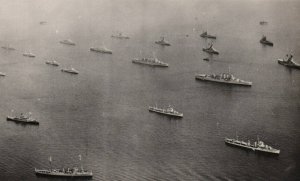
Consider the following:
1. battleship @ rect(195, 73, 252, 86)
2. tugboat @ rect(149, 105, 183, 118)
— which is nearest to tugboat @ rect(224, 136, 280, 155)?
tugboat @ rect(149, 105, 183, 118)

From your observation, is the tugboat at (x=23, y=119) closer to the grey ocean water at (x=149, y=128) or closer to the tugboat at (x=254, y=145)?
the grey ocean water at (x=149, y=128)

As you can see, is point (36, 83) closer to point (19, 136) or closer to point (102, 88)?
point (102, 88)

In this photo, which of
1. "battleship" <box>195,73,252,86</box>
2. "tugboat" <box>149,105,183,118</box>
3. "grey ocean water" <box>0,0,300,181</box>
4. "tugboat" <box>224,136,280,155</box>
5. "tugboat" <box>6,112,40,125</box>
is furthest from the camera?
"battleship" <box>195,73,252,86</box>

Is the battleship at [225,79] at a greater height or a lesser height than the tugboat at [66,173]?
greater

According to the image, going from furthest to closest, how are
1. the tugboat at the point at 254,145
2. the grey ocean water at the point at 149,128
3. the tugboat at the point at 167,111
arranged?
the tugboat at the point at 167,111, the tugboat at the point at 254,145, the grey ocean water at the point at 149,128

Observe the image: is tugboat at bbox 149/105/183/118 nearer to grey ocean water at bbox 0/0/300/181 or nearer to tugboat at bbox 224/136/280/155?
grey ocean water at bbox 0/0/300/181

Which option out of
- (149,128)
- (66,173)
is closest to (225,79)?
(149,128)

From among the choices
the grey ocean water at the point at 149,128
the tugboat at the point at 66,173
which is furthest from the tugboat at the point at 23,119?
the tugboat at the point at 66,173

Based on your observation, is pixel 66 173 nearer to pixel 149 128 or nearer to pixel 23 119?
pixel 149 128

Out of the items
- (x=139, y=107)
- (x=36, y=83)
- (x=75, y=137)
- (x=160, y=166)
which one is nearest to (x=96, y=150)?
(x=75, y=137)
